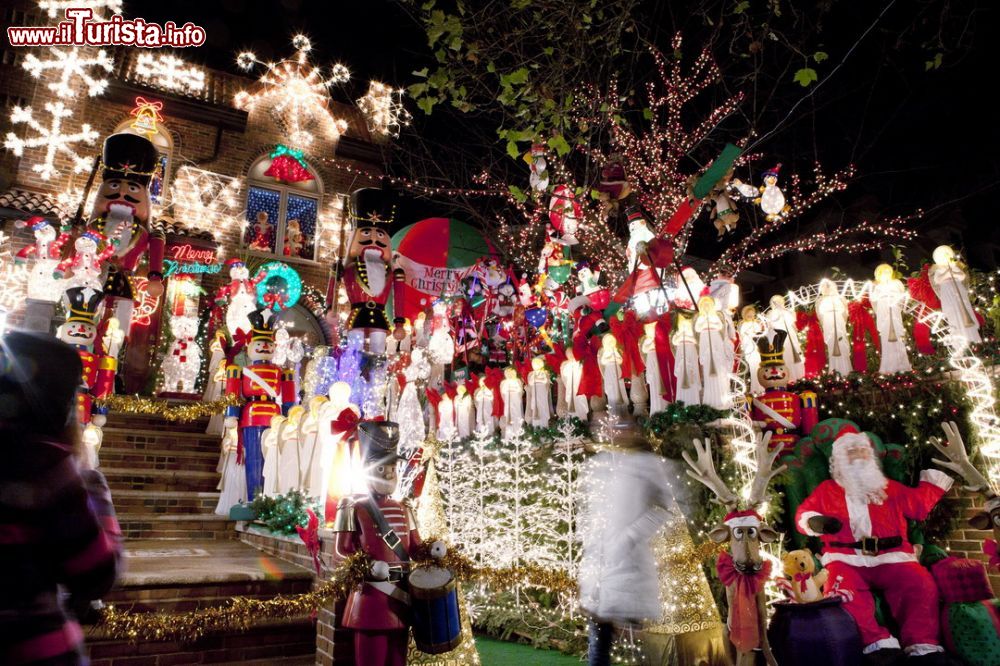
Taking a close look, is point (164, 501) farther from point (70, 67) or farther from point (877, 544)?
point (70, 67)

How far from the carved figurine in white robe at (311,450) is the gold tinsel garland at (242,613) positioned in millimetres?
1870

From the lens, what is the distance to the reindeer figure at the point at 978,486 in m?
4.29

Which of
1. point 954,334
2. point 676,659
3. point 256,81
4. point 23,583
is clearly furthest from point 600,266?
point 23,583

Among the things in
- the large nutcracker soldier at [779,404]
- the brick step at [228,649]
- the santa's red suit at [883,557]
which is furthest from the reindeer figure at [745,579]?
the brick step at [228,649]

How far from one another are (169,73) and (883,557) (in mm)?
14361

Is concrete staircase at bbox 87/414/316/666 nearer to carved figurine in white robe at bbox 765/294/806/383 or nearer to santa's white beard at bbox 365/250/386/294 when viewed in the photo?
santa's white beard at bbox 365/250/386/294

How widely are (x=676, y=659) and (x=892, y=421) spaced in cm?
295

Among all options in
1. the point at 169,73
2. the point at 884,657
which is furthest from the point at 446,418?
the point at 169,73

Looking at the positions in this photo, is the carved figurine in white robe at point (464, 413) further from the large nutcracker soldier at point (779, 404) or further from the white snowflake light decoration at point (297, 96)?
the white snowflake light decoration at point (297, 96)

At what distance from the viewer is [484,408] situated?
26.0 feet

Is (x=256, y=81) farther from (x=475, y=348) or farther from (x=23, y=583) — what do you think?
(x=23, y=583)

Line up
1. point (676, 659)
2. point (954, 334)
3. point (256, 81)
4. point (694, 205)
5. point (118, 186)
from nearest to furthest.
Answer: point (676, 659) < point (954, 334) < point (694, 205) < point (118, 186) < point (256, 81)

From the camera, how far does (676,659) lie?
460cm

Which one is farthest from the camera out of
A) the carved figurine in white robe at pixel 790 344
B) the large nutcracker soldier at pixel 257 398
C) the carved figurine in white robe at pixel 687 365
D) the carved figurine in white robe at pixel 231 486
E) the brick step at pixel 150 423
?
the brick step at pixel 150 423
